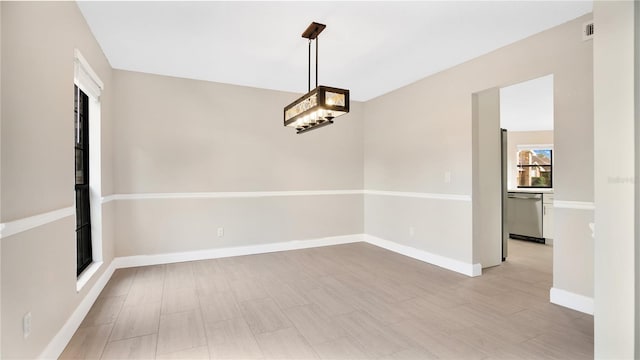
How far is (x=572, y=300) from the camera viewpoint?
9.12ft

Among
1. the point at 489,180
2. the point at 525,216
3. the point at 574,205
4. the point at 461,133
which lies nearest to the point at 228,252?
the point at 461,133

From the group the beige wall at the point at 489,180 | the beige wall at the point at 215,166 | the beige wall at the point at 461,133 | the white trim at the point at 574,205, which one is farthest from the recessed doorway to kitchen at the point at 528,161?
the beige wall at the point at 215,166

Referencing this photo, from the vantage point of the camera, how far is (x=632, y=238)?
5.03ft

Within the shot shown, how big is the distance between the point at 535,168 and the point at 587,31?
643 centimetres

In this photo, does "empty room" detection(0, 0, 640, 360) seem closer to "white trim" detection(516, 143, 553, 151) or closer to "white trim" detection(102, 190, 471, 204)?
"white trim" detection(102, 190, 471, 204)

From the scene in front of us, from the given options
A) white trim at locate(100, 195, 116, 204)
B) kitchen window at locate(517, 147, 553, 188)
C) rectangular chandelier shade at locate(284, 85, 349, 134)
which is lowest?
white trim at locate(100, 195, 116, 204)

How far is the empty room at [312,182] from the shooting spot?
1654mm

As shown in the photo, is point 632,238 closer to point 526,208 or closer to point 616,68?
point 616,68

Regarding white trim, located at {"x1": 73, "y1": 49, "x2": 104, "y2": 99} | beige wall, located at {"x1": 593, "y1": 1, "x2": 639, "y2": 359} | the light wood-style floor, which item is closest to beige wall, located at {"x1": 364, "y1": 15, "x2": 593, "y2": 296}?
the light wood-style floor

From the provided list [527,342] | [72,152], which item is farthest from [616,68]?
[72,152]

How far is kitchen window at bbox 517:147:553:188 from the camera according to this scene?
25.9ft

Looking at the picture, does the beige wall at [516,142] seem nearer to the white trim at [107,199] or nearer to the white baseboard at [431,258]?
the white baseboard at [431,258]

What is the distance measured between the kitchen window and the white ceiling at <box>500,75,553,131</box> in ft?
2.06

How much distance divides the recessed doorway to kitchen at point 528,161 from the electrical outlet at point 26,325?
16.3 ft
